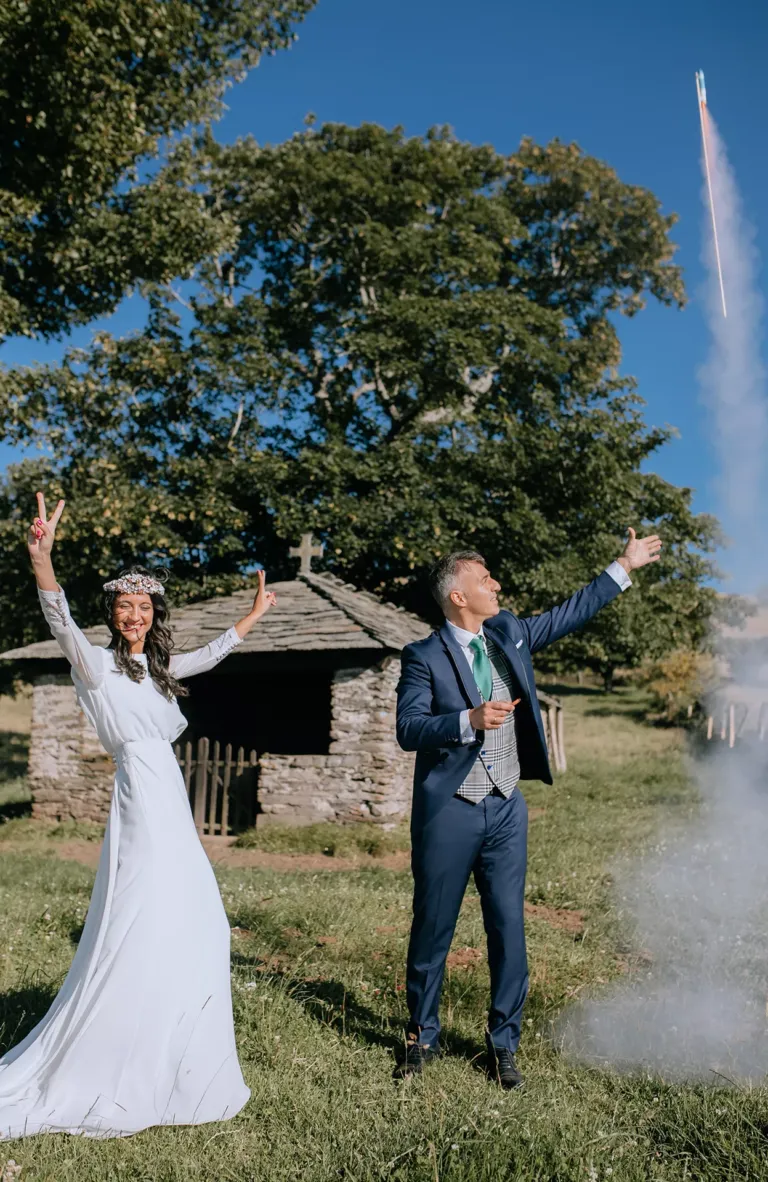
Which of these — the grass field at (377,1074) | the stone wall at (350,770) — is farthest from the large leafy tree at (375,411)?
the grass field at (377,1074)

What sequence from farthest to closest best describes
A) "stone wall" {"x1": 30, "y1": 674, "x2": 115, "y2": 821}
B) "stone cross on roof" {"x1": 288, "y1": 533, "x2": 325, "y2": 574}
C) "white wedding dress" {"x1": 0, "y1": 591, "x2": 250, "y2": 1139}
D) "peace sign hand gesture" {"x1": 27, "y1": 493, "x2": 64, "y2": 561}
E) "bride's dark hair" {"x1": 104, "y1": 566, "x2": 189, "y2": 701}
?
"stone cross on roof" {"x1": 288, "y1": 533, "x2": 325, "y2": 574} < "stone wall" {"x1": 30, "y1": 674, "x2": 115, "y2": 821} < "bride's dark hair" {"x1": 104, "y1": 566, "x2": 189, "y2": 701} < "peace sign hand gesture" {"x1": 27, "y1": 493, "x2": 64, "y2": 561} < "white wedding dress" {"x1": 0, "y1": 591, "x2": 250, "y2": 1139}

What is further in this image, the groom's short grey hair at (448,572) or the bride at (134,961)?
the groom's short grey hair at (448,572)

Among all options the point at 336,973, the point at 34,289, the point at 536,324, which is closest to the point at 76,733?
the point at 34,289

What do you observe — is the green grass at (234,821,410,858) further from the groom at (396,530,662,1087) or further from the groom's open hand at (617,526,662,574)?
the groom's open hand at (617,526,662,574)

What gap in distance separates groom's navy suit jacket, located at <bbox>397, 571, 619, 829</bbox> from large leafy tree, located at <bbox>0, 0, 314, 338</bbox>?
10962 millimetres

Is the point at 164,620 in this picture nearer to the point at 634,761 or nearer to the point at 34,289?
the point at 34,289

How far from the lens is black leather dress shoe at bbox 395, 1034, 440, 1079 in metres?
4.06

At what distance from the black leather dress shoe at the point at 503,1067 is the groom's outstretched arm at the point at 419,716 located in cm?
134

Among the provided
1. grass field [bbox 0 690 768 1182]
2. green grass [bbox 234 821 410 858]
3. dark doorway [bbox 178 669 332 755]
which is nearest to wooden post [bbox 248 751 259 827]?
green grass [bbox 234 821 410 858]

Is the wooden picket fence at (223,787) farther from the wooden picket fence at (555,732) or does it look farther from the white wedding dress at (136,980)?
the white wedding dress at (136,980)

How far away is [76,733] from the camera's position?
51.0ft

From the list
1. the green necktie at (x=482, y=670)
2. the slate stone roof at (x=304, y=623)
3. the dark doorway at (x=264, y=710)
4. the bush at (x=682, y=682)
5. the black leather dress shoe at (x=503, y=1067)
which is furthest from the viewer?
the bush at (x=682, y=682)

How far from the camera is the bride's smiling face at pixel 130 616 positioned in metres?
4.25

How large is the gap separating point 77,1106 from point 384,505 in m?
16.2
